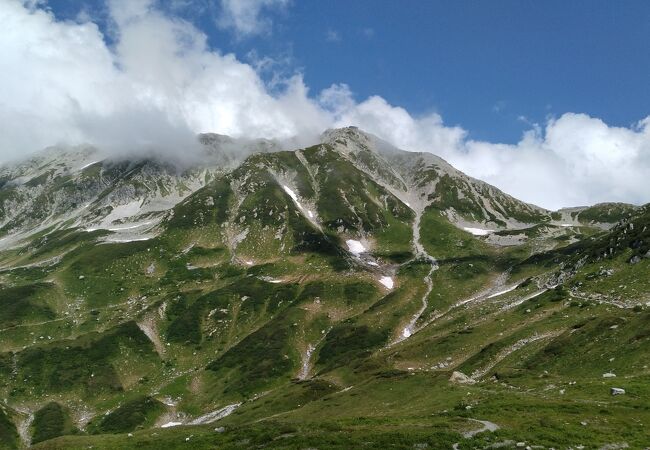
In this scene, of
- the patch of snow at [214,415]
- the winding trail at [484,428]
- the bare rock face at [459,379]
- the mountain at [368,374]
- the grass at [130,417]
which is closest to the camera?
the winding trail at [484,428]

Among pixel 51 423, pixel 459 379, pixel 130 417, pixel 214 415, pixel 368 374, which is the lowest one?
pixel 214 415

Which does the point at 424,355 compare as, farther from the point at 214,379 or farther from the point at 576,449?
the point at 576,449

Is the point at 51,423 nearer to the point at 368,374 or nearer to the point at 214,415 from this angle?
the point at 214,415

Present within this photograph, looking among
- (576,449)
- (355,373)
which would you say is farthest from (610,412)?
(355,373)

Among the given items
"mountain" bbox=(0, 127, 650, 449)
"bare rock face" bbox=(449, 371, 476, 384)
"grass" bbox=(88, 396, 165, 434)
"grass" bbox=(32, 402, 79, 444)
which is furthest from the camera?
"grass" bbox=(88, 396, 165, 434)

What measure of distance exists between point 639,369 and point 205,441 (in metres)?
49.0

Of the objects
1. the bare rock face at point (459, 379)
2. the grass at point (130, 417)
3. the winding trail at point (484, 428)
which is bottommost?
the grass at point (130, 417)

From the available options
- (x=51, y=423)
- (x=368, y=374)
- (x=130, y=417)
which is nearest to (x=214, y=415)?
(x=130, y=417)

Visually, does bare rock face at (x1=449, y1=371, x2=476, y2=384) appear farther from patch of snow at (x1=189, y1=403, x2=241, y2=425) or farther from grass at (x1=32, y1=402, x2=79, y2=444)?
grass at (x1=32, y1=402, x2=79, y2=444)

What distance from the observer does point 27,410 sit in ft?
486

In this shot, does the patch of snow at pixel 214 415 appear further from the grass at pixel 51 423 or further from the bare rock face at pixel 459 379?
the bare rock face at pixel 459 379

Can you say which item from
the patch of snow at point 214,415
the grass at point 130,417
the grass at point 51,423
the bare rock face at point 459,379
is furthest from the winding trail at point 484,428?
the grass at point 51,423

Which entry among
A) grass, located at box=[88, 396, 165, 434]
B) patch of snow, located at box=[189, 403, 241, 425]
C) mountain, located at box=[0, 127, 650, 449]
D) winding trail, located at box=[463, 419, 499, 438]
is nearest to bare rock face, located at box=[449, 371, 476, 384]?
mountain, located at box=[0, 127, 650, 449]

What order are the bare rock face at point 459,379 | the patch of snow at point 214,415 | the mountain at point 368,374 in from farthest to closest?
the patch of snow at point 214,415
the bare rock face at point 459,379
the mountain at point 368,374
